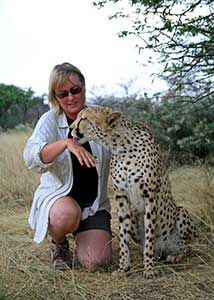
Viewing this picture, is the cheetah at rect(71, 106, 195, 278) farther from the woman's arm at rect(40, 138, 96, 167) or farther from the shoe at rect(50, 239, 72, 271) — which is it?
the shoe at rect(50, 239, 72, 271)

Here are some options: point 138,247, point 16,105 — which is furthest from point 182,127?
point 16,105

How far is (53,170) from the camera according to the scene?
3.23m

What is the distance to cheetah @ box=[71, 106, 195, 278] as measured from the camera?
293 centimetres

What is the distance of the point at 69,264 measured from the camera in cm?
325

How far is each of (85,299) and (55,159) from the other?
0.83 meters

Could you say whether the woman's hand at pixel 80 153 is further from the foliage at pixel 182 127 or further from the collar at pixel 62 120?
the foliage at pixel 182 127

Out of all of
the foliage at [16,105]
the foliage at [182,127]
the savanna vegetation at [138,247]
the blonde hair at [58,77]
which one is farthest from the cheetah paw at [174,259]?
the foliage at [16,105]

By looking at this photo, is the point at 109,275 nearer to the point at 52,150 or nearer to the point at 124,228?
the point at 124,228

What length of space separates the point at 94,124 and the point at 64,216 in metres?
0.55

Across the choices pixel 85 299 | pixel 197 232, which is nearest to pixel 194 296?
pixel 85 299

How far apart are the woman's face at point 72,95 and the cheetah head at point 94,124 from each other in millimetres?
227

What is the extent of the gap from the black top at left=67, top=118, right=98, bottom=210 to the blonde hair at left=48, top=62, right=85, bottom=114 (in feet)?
1.00

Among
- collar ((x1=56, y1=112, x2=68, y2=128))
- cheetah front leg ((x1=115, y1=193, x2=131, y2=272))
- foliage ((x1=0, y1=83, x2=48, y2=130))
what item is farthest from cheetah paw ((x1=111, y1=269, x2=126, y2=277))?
foliage ((x1=0, y1=83, x2=48, y2=130))

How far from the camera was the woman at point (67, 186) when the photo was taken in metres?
3.11
